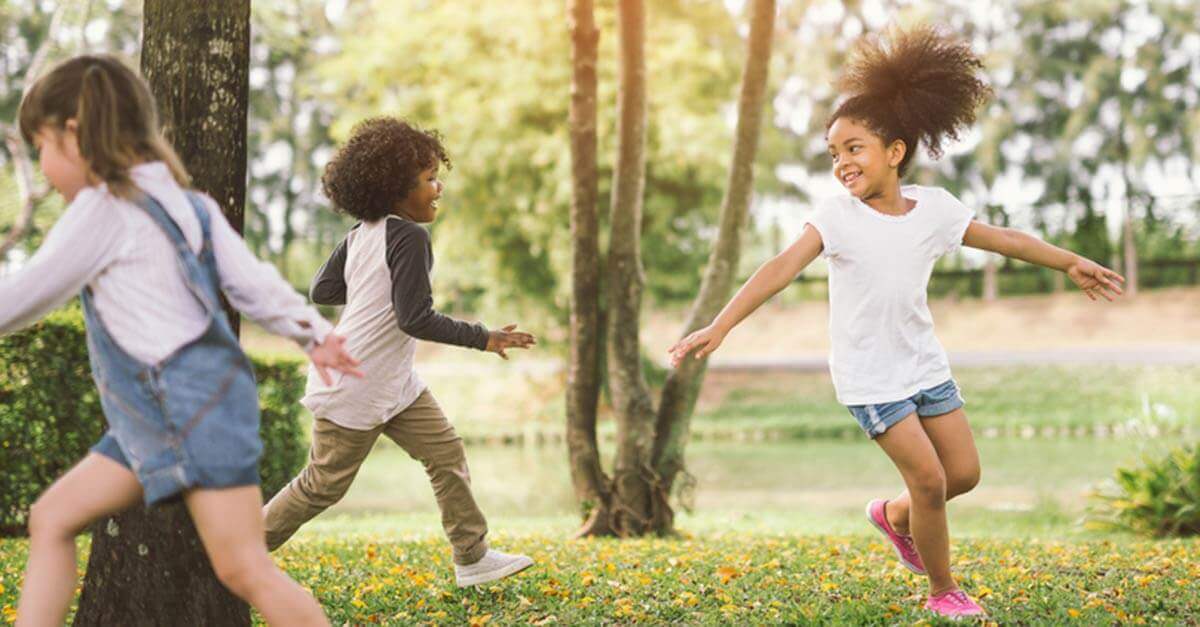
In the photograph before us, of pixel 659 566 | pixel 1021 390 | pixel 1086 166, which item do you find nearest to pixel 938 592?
pixel 659 566

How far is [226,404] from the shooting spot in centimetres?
303

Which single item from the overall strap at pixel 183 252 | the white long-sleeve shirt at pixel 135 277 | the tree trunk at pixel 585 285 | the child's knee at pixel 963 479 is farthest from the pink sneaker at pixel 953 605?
the tree trunk at pixel 585 285

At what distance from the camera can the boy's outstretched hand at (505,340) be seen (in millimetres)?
4383

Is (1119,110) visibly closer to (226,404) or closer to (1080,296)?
(1080,296)

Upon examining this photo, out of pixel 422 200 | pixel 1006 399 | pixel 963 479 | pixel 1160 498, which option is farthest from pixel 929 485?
pixel 1006 399

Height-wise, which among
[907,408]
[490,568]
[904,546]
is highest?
[907,408]

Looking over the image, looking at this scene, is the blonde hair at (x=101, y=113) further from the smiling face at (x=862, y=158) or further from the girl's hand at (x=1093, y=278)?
the girl's hand at (x=1093, y=278)

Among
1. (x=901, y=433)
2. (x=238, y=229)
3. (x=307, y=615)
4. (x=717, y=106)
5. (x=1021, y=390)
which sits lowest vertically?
(x=1021, y=390)

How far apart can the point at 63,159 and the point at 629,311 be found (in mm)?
5615

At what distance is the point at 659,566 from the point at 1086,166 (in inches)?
1289

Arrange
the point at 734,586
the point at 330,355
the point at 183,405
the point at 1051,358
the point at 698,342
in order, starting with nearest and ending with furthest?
the point at 183,405, the point at 330,355, the point at 698,342, the point at 734,586, the point at 1051,358

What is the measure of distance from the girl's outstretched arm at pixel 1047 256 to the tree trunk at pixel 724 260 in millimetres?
3957

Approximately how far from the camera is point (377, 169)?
462 centimetres

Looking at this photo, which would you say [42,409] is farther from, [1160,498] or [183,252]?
[1160,498]
